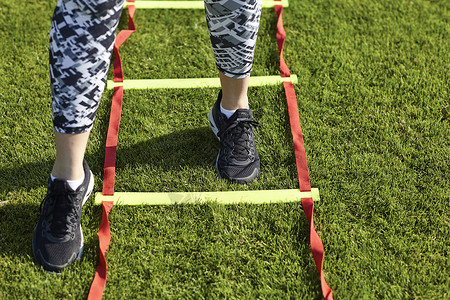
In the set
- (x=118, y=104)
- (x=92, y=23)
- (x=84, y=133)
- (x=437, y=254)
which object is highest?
(x=92, y=23)

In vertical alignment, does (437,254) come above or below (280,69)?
below

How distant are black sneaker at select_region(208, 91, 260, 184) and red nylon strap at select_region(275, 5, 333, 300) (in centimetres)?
24

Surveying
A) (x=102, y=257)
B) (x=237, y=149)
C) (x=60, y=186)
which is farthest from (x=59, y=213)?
(x=237, y=149)

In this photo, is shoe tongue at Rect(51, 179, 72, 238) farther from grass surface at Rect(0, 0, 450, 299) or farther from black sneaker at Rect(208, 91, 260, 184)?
black sneaker at Rect(208, 91, 260, 184)

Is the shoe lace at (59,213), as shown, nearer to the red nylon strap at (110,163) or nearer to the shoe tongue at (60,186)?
the shoe tongue at (60,186)

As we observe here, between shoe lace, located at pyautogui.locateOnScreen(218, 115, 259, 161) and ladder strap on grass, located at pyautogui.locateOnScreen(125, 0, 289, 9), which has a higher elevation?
ladder strap on grass, located at pyautogui.locateOnScreen(125, 0, 289, 9)

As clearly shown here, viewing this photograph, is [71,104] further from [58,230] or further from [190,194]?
[190,194]

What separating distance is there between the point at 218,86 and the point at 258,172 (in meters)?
0.72

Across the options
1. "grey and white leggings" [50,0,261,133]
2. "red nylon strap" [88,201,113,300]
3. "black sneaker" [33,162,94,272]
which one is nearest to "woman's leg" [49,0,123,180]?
"grey and white leggings" [50,0,261,133]

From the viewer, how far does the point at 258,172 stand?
2484 mm

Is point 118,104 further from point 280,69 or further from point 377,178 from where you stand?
point 377,178

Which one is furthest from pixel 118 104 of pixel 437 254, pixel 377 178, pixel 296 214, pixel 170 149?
pixel 437 254

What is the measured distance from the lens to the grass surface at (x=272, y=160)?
208 cm

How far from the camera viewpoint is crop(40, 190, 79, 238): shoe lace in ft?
6.81
